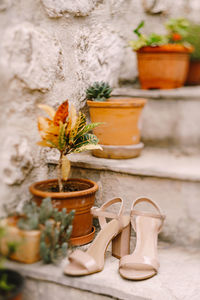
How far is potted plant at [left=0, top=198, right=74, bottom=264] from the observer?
1.09 meters

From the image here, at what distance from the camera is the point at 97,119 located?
65.3 inches

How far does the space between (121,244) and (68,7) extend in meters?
1.07

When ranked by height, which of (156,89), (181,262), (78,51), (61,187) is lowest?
(181,262)

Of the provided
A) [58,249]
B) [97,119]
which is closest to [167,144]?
[97,119]

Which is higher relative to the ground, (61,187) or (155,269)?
(61,187)

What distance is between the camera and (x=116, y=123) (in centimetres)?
165

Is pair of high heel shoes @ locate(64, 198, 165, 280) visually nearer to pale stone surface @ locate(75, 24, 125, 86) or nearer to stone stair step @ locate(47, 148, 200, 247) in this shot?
stone stair step @ locate(47, 148, 200, 247)

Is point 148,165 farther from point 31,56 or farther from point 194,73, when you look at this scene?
point 194,73

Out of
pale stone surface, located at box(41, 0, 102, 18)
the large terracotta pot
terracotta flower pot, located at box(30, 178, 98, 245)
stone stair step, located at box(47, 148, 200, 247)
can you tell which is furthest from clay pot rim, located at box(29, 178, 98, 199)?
the large terracotta pot

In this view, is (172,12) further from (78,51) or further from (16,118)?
(16,118)

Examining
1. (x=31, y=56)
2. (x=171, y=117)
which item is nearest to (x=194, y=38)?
(x=171, y=117)

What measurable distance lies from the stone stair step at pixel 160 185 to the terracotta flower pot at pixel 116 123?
0.08 metres

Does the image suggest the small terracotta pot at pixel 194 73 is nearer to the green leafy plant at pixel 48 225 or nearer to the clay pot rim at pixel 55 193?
the clay pot rim at pixel 55 193

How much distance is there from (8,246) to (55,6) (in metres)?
1.00
